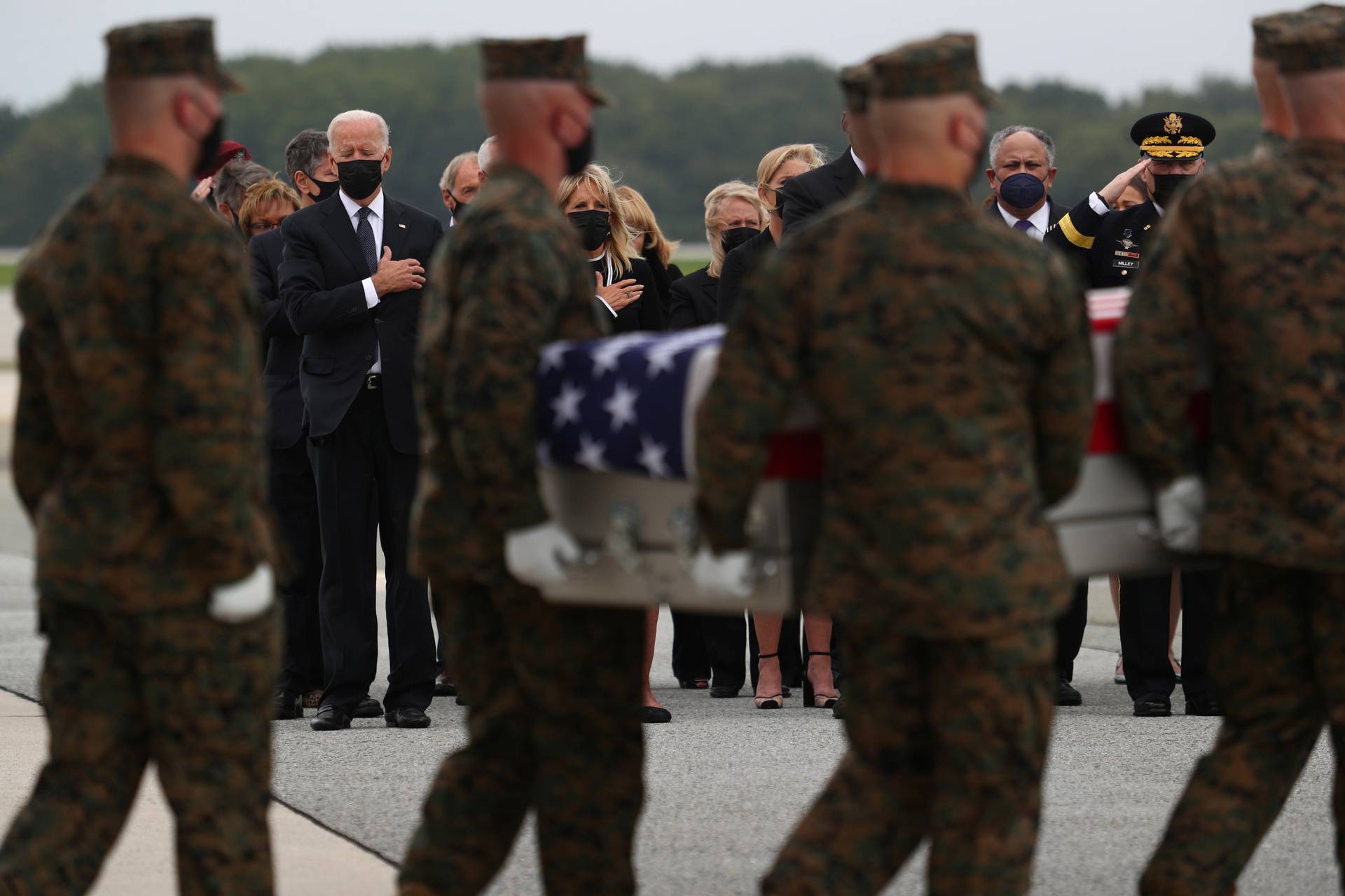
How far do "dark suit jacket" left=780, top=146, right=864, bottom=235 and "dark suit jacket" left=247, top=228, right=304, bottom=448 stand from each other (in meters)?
1.78

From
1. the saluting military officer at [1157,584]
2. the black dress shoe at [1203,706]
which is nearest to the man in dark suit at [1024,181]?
the saluting military officer at [1157,584]

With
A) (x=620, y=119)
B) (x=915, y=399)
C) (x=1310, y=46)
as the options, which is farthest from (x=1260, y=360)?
(x=620, y=119)

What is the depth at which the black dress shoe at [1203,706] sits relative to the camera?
6.89 m

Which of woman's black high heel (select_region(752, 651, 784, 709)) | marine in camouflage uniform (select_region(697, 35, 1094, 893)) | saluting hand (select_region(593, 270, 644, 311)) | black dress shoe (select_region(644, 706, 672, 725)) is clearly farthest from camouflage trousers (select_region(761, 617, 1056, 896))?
saluting hand (select_region(593, 270, 644, 311))

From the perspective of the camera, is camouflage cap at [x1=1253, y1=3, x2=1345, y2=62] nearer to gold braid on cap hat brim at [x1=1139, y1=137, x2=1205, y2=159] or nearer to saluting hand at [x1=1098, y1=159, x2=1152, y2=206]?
gold braid on cap hat brim at [x1=1139, y1=137, x2=1205, y2=159]

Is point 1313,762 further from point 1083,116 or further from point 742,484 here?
point 1083,116

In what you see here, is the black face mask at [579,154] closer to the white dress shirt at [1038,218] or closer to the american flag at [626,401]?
the american flag at [626,401]

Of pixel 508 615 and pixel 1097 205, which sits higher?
pixel 1097 205

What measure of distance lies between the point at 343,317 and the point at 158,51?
125 inches

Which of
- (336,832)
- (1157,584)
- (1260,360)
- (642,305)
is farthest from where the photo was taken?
(642,305)

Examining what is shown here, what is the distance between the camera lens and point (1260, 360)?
3.83m

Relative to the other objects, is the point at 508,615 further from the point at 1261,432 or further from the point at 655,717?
the point at 655,717

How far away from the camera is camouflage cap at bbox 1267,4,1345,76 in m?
3.93

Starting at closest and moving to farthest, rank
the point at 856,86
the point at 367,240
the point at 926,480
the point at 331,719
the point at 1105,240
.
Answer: the point at 926,480
the point at 856,86
the point at 331,719
the point at 367,240
the point at 1105,240
